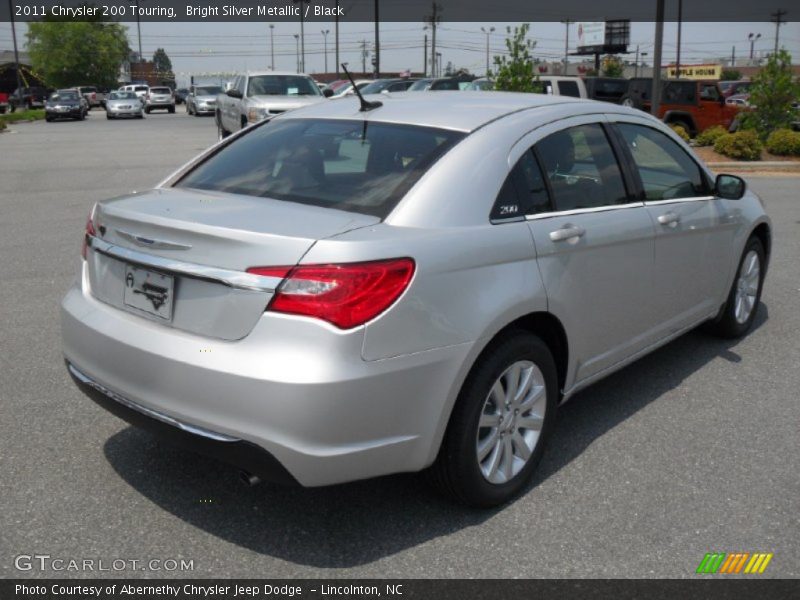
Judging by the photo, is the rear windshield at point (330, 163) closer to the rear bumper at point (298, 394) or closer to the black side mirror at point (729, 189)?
the rear bumper at point (298, 394)

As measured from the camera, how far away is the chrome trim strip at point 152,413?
9.88 ft

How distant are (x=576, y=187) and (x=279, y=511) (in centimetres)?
198

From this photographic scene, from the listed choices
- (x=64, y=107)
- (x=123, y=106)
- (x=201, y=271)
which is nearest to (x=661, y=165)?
(x=201, y=271)

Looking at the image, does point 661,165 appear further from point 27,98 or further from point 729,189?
point 27,98

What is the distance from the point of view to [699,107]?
25.9 meters

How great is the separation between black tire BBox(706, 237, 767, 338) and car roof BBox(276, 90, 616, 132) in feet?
5.50

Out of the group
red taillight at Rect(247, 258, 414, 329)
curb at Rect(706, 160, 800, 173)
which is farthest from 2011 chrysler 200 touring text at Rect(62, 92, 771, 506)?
curb at Rect(706, 160, 800, 173)

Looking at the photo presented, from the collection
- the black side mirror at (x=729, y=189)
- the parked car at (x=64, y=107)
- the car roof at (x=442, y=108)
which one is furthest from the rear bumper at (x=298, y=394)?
the parked car at (x=64, y=107)

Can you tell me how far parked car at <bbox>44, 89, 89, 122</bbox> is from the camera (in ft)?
143

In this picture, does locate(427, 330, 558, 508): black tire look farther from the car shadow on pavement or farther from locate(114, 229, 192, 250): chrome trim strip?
locate(114, 229, 192, 250): chrome trim strip

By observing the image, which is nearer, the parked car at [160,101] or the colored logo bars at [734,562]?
the colored logo bars at [734,562]

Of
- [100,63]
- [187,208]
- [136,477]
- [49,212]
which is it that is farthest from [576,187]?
[100,63]

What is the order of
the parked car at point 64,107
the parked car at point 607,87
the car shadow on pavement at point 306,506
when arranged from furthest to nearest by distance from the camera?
Answer: the parked car at point 64,107 → the parked car at point 607,87 → the car shadow on pavement at point 306,506

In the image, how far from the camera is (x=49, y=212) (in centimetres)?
1130
